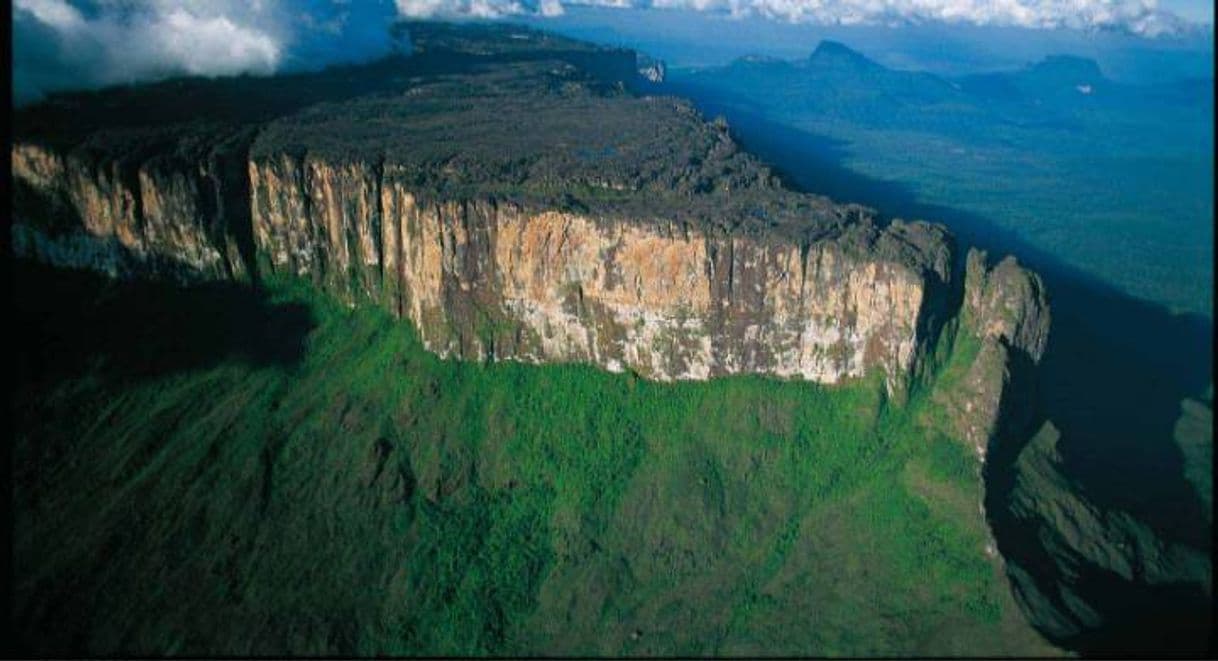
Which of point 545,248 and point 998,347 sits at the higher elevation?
point 545,248

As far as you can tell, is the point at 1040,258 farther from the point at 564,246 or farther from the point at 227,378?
the point at 227,378

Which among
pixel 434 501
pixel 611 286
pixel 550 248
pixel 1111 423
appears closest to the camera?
Answer: pixel 434 501

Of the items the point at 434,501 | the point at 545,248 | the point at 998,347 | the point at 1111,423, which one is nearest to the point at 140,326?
the point at 434,501

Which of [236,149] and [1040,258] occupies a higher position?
[236,149]

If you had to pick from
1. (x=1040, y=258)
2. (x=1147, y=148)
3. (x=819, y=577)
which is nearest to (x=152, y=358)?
(x=819, y=577)

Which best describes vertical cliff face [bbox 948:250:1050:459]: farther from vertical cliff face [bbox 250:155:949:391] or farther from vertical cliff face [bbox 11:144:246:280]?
vertical cliff face [bbox 11:144:246:280]

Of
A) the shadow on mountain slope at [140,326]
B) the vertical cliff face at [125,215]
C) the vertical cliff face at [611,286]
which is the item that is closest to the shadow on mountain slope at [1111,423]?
the vertical cliff face at [611,286]

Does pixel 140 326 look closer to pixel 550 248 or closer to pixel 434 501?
pixel 434 501
